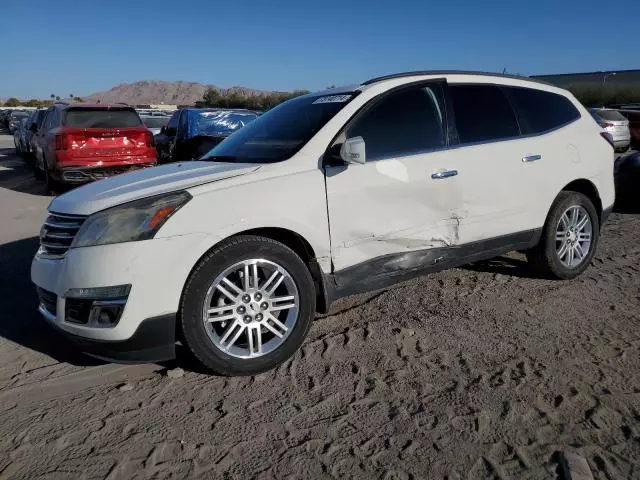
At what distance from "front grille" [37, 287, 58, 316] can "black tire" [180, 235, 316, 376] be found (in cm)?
78

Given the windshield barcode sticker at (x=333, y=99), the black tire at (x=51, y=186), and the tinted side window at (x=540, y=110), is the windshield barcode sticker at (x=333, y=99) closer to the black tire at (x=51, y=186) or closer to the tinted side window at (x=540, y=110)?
the tinted side window at (x=540, y=110)

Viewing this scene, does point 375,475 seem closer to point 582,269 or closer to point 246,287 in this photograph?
point 246,287

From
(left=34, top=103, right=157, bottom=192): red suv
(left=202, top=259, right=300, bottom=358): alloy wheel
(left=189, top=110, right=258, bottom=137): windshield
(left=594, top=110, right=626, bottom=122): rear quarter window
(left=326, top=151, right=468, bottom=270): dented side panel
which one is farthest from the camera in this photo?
(left=594, top=110, right=626, bottom=122): rear quarter window

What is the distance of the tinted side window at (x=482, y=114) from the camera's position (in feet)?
13.3

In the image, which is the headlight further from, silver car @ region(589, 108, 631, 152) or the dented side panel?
silver car @ region(589, 108, 631, 152)

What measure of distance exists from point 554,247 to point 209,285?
Result: 313 cm

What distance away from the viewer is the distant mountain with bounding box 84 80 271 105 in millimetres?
109125

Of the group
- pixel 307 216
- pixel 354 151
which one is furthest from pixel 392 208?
pixel 307 216

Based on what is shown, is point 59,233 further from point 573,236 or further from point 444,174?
point 573,236

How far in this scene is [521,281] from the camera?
4.79 metres

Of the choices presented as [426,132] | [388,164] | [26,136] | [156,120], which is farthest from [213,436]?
[156,120]

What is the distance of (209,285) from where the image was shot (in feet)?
9.86

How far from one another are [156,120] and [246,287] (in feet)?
64.2

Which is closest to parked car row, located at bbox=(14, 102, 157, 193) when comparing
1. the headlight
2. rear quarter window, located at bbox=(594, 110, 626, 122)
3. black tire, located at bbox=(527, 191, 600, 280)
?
the headlight
